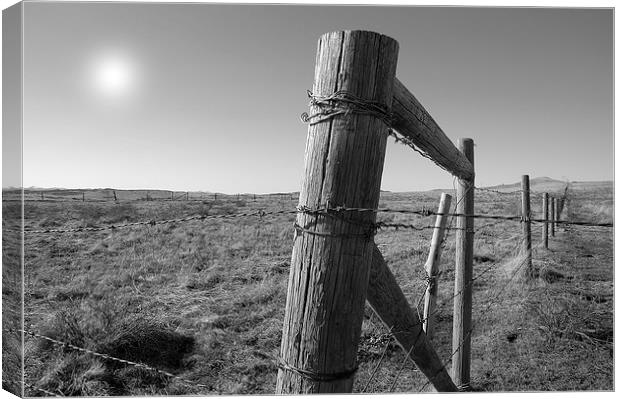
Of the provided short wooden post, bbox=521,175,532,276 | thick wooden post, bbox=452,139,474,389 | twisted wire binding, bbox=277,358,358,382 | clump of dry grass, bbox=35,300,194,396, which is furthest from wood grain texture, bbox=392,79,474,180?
short wooden post, bbox=521,175,532,276

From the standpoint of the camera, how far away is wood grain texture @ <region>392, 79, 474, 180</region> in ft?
4.18

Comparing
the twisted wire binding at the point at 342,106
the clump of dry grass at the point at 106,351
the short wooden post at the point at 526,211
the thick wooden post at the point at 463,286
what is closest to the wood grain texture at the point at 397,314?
the twisted wire binding at the point at 342,106

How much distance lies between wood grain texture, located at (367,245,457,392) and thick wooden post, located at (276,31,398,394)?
0.71 ft

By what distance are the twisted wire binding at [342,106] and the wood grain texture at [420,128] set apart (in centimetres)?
22

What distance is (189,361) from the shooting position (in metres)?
3.66

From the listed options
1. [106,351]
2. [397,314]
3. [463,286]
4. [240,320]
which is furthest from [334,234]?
[240,320]

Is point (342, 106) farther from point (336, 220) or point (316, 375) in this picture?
point (316, 375)

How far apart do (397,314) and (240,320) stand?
3.60 metres

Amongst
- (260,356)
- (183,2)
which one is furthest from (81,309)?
(183,2)

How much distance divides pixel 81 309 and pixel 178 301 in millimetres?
1298

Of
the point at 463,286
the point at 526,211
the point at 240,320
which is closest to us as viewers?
the point at 463,286

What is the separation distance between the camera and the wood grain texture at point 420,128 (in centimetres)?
127

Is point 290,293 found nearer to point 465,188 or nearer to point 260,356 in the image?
point 465,188

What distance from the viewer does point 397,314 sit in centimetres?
145
